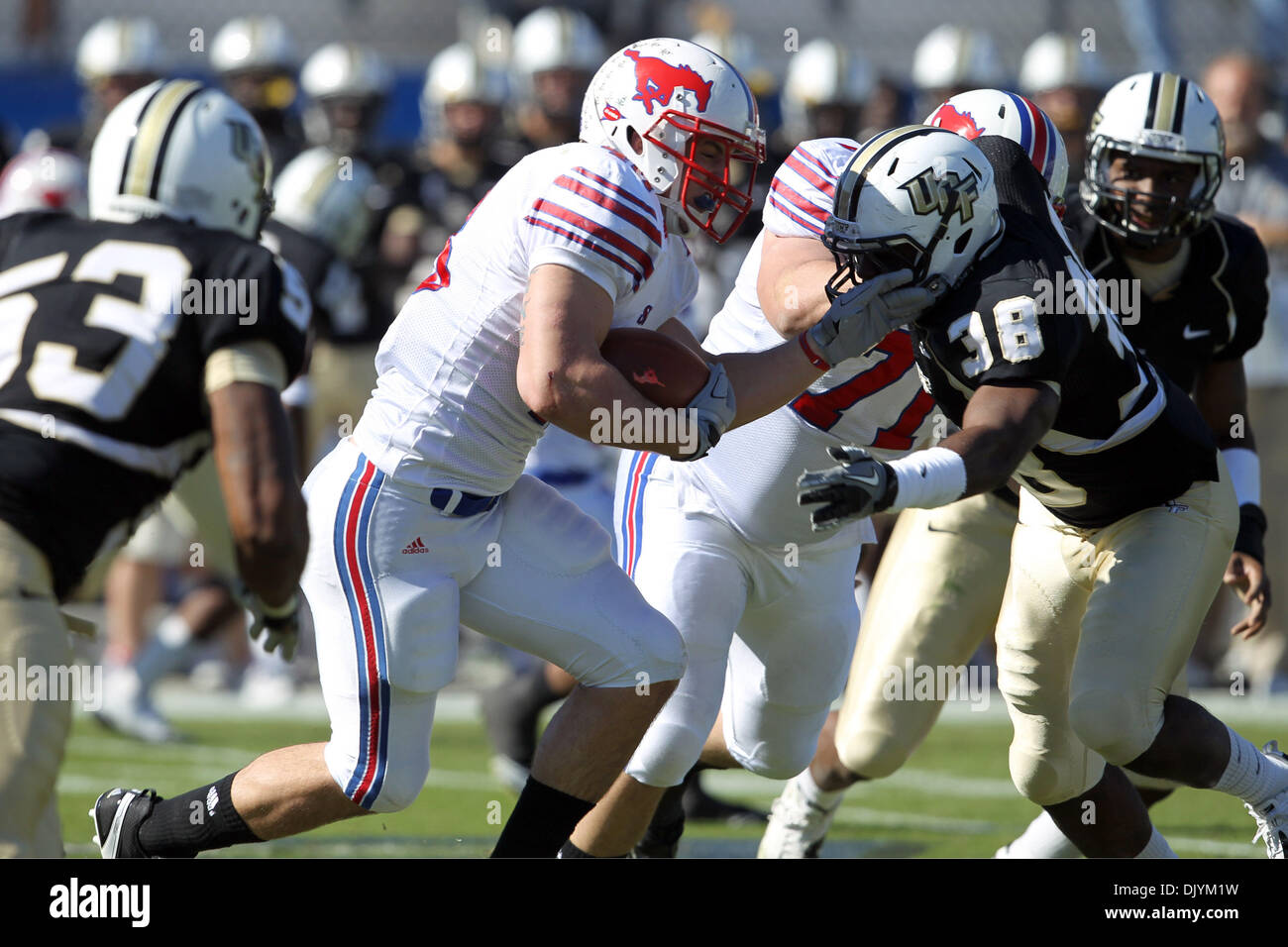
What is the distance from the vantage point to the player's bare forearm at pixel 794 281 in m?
3.42

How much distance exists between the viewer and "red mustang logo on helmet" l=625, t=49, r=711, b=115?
334cm

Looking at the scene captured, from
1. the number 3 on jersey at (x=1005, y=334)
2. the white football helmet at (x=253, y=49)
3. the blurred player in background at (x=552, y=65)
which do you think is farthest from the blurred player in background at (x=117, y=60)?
the number 3 on jersey at (x=1005, y=334)

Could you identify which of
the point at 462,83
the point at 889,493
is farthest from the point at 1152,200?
the point at 462,83

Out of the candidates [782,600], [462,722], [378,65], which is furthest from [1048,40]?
[782,600]

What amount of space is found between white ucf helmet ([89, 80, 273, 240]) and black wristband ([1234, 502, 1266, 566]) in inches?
89.1

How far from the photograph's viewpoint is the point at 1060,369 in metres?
3.00

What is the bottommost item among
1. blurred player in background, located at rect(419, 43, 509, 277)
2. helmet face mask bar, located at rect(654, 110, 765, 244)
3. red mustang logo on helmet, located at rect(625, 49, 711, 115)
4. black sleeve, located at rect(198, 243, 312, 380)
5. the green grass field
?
the green grass field

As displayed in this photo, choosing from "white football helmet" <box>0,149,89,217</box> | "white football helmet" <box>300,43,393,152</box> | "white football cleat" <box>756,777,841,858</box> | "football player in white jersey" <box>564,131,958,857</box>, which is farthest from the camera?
"white football helmet" <box>300,43,393,152</box>

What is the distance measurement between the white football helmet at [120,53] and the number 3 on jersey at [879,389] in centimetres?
580

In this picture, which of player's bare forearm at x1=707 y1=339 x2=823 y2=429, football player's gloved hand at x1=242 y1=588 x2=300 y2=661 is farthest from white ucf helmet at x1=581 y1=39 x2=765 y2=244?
football player's gloved hand at x1=242 y1=588 x2=300 y2=661

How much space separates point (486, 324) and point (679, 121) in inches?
21.9

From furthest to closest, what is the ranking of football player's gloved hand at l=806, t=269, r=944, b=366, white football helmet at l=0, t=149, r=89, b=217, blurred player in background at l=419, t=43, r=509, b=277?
blurred player in background at l=419, t=43, r=509, b=277 < white football helmet at l=0, t=149, r=89, b=217 < football player's gloved hand at l=806, t=269, r=944, b=366

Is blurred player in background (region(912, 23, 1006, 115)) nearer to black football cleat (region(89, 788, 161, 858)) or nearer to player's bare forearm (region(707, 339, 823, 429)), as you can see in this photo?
player's bare forearm (region(707, 339, 823, 429))

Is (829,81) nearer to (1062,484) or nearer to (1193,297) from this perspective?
(1193,297)
